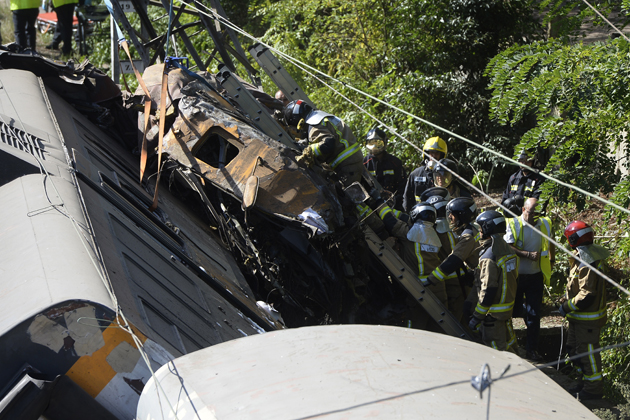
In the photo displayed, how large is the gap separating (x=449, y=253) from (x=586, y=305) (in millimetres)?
1425

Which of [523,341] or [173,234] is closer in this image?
[173,234]

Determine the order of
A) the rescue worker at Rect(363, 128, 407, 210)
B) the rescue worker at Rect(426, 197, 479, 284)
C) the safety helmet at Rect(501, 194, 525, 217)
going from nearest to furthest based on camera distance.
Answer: the rescue worker at Rect(426, 197, 479, 284) < the safety helmet at Rect(501, 194, 525, 217) < the rescue worker at Rect(363, 128, 407, 210)

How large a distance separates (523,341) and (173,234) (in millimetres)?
4501

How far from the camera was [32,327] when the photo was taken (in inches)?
79.7

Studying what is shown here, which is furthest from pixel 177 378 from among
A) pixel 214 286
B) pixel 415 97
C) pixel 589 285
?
pixel 415 97

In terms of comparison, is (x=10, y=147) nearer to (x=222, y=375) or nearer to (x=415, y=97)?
(x=222, y=375)

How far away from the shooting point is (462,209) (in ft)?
18.3

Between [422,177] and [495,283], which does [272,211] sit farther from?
[422,177]

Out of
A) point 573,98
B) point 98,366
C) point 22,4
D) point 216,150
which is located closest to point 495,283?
point 573,98

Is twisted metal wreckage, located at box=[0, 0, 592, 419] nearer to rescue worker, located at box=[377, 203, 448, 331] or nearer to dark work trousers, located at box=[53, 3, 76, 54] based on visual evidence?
rescue worker, located at box=[377, 203, 448, 331]

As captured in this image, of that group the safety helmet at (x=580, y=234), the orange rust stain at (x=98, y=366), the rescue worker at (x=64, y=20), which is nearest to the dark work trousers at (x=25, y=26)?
the rescue worker at (x=64, y=20)

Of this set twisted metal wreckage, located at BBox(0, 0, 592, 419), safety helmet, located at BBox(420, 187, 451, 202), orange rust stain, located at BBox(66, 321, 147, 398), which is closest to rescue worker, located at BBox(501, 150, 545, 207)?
safety helmet, located at BBox(420, 187, 451, 202)

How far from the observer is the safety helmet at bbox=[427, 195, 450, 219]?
19.6 feet

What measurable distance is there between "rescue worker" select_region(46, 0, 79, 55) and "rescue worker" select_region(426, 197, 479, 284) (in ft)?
35.2
